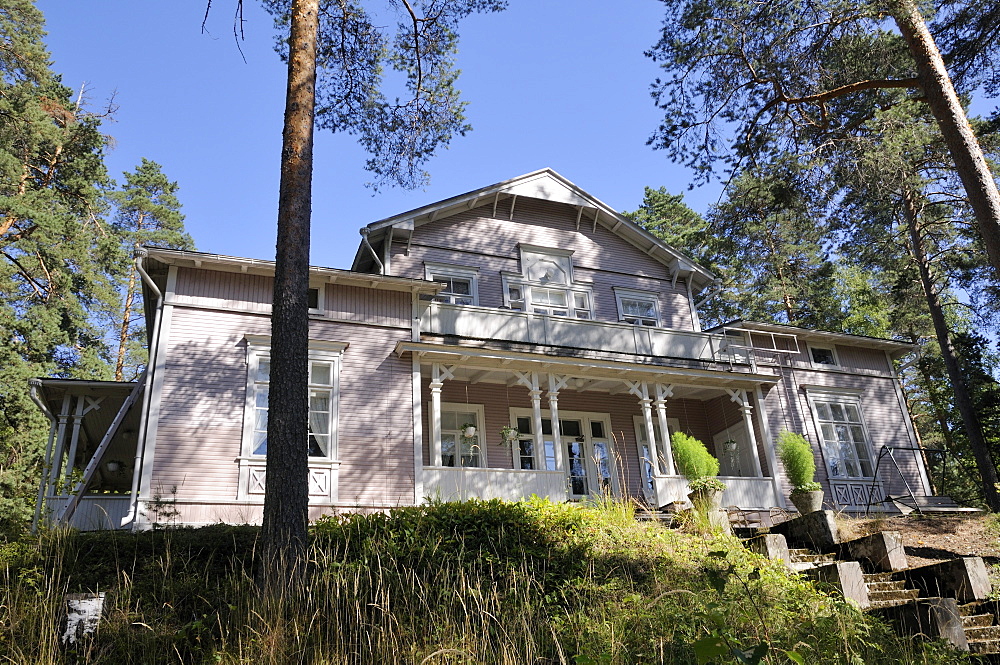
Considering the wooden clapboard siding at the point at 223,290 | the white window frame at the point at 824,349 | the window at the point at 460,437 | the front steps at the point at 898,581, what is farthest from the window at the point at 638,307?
the wooden clapboard siding at the point at 223,290

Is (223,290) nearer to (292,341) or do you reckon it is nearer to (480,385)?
(480,385)

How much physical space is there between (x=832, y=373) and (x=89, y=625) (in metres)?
17.2

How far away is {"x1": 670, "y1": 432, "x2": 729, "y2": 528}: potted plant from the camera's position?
11.8 m

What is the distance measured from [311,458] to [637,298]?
909 cm

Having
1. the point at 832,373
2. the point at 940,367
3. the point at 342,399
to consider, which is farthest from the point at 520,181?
the point at 940,367

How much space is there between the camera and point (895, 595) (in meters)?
7.56

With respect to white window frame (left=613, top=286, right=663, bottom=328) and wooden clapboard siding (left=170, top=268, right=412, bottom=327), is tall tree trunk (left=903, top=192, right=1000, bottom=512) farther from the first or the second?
wooden clapboard siding (left=170, top=268, right=412, bottom=327)

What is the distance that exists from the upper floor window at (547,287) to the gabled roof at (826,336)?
3.52 m

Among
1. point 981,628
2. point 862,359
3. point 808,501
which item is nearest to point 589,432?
point 808,501

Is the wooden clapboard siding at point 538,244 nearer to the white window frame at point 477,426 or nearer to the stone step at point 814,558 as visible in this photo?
the white window frame at point 477,426

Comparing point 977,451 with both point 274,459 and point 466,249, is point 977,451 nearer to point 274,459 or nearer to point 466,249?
point 466,249

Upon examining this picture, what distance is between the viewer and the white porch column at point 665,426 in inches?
562

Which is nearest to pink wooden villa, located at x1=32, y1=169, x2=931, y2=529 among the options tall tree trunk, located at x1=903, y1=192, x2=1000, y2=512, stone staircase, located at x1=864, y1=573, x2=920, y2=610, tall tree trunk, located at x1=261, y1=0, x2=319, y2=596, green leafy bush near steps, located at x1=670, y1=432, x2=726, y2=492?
green leafy bush near steps, located at x1=670, y1=432, x2=726, y2=492

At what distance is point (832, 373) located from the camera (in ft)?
59.1
